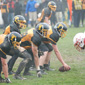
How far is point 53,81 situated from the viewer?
6969mm

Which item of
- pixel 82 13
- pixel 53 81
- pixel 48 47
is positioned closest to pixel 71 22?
pixel 82 13

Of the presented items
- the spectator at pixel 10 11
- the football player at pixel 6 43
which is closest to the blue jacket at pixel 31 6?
the spectator at pixel 10 11

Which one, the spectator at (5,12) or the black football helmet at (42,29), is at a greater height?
the black football helmet at (42,29)

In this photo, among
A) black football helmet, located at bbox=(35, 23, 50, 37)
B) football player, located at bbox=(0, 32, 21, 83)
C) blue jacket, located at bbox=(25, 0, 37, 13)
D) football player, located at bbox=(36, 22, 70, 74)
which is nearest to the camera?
football player, located at bbox=(0, 32, 21, 83)

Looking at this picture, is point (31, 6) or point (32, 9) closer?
point (31, 6)

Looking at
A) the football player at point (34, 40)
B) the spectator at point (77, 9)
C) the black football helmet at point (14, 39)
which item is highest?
the black football helmet at point (14, 39)

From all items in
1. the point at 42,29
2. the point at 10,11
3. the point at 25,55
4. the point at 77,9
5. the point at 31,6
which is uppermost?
the point at 42,29

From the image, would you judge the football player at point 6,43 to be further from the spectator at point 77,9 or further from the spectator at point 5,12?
the spectator at point 77,9

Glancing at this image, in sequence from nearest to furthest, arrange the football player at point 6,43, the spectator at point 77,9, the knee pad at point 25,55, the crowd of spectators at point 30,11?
the football player at point 6,43, the knee pad at point 25,55, the crowd of spectators at point 30,11, the spectator at point 77,9

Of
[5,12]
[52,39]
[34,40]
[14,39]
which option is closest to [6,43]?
[14,39]

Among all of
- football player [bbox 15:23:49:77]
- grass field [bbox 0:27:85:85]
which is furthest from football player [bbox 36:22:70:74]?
grass field [bbox 0:27:85:85]

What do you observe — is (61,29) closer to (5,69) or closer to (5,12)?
(5,69)

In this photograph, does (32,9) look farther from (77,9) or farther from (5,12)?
(77,9)

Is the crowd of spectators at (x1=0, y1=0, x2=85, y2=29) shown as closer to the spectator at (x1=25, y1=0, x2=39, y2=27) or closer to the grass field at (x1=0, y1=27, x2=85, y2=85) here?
the spectator at (x1=25, y1=0, x2=39, y2=27)
